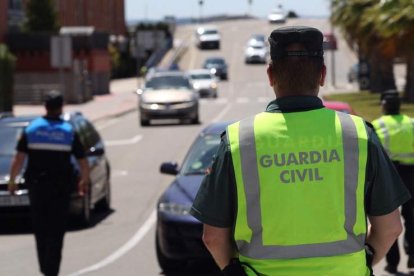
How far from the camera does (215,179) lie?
4.10 metres

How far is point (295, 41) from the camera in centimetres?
Result: 412

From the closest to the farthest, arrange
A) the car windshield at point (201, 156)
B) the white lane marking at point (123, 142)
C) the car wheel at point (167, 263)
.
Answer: the car wheel at point (167, 263), the car windshield at point (201, 156), the white lane marking at point (123, 142)

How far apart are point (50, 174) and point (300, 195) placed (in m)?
6.00

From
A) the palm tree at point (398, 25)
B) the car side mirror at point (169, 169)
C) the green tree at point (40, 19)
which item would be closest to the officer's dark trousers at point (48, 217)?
the car side mirror at point (169, 169)

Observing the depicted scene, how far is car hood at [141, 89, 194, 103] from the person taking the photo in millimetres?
35438

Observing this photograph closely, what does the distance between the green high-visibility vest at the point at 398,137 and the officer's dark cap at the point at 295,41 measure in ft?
21.9

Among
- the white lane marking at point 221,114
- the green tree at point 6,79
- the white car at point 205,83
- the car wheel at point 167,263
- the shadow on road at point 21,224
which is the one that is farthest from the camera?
the white car at point 205,83

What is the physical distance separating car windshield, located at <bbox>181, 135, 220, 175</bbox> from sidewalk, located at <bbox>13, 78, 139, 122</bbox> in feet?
89.9

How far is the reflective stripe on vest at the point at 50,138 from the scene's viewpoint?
393 inches

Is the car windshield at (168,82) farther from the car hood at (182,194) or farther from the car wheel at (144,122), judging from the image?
the car hood at (182,194)

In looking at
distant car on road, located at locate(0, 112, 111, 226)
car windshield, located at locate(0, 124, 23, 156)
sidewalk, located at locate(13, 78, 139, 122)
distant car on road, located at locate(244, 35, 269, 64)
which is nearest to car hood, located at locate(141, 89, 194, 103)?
sidewalk, located at locate(13, 78, 139, 122)

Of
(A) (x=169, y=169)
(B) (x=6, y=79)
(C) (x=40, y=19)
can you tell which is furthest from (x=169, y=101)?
(C) (x=40, y=19)

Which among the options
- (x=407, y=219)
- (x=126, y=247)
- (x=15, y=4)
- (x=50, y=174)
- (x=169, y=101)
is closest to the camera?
(x=50, y=174)

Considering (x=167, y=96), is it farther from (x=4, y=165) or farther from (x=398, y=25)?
(x=4, y=165)
